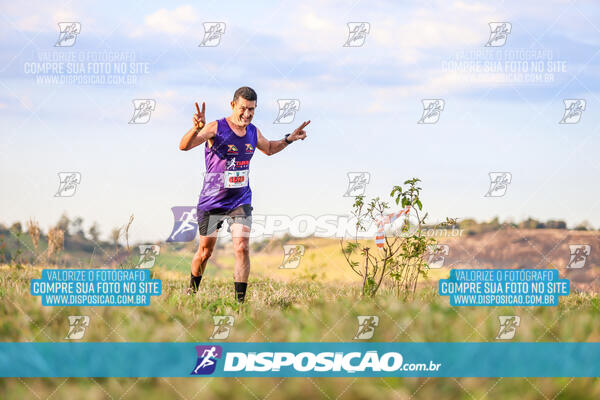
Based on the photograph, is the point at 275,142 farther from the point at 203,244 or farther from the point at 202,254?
the point at 202,254

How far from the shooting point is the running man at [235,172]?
7.49 metres

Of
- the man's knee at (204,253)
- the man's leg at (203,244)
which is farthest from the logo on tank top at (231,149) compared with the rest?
the man's knee at (204,253)

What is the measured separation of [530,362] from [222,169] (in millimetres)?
4011

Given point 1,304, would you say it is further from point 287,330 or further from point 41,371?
point 287,330

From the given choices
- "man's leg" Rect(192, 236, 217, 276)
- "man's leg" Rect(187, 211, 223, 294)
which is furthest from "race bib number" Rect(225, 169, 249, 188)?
"man's leg" Rect(192, 236, 217, 276)

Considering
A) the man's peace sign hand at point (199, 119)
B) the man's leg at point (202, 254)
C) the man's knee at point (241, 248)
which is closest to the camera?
the man's peace sign hand at point (199, 119)

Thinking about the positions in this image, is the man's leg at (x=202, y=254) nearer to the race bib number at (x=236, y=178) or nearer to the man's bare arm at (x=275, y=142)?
the race bib number at (x=236, y=178)

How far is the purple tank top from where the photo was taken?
7562 mm

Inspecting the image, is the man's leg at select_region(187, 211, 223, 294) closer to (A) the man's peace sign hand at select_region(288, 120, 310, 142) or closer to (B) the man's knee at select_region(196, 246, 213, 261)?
(B) the man's knee at select_region(196, 246, 213, 261)

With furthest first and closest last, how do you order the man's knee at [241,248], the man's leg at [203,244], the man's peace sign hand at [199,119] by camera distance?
the man's leg at [203,244], the man's knee at [241,248], the man's peace sign hand at [199,119]

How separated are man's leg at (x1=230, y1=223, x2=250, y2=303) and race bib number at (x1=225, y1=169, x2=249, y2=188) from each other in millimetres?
489

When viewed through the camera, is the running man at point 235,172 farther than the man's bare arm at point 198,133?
Yes

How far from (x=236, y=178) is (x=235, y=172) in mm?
75

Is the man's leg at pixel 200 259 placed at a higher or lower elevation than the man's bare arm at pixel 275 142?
lower
